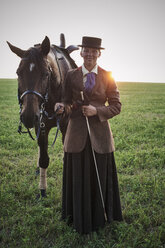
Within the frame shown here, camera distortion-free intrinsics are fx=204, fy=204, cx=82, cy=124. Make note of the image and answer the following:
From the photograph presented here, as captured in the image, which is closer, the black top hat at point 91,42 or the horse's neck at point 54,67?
Answer: the black top hat at point 91,42

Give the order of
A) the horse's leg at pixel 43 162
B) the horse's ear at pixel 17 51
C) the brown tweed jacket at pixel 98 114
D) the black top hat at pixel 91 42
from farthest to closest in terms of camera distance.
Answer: the horse's leg at pixel 43 162 < the horse's ear at pixel 17 51 < the brown tweed jacket at pixel 98 114 < the black top hat at pixel 91 42

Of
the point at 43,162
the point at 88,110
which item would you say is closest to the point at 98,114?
the point at 88,110

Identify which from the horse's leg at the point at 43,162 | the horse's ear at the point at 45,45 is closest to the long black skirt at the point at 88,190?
the horse's leg at the point at 43,162

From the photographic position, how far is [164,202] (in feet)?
11.4

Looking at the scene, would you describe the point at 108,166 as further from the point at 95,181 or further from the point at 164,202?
the point at 164,202

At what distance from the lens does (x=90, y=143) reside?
104 inches

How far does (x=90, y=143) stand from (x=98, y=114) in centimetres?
41

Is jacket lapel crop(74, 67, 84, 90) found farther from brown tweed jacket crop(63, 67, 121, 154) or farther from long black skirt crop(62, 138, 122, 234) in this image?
long black skirt crop(62, 138, 122, 234)

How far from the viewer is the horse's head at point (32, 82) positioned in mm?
2455

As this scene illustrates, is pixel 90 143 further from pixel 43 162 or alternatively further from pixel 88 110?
pixel 43 162

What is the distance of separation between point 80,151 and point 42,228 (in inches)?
51.3

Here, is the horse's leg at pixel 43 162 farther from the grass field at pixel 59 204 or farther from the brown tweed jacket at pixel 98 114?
the brown tweed jacket at pixel 98 114

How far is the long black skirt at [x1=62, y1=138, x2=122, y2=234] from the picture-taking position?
8.66 feet

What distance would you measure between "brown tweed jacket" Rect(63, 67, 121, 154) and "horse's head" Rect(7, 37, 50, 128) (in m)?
0.34
